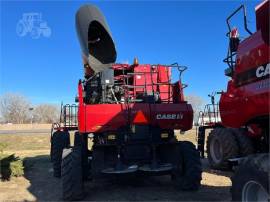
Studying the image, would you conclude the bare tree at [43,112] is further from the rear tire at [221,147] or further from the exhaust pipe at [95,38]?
the exhaust pipe at [95,38]

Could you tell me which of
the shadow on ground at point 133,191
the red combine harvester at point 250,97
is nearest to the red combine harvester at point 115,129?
the shadow on ground at point 133,191

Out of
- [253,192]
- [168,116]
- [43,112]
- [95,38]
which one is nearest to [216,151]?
[168,116]

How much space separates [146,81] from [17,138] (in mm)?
25755

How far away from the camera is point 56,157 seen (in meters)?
11.4

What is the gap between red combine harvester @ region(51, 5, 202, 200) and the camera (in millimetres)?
8195

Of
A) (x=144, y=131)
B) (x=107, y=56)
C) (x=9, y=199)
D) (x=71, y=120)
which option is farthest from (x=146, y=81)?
(x=9, y=199)

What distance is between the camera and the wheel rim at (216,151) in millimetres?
11383

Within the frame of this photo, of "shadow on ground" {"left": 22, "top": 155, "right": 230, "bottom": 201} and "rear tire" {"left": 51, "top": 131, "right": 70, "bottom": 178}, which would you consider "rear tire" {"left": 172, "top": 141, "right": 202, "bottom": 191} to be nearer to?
"shadow on ground" {"left": 22, "top": 155, "right": 230, "bottom": 201}

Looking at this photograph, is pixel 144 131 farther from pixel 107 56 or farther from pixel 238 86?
pixel 238 86

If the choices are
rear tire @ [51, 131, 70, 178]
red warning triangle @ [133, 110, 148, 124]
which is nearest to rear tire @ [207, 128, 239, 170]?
red warning triangle @ [133, 110, 148, 124]

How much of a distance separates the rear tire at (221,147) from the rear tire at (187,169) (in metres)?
1.25

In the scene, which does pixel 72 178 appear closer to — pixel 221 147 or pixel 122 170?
pixel 122 170

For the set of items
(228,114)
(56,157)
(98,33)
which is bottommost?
(56,157)

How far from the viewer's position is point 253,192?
4.66 metres
